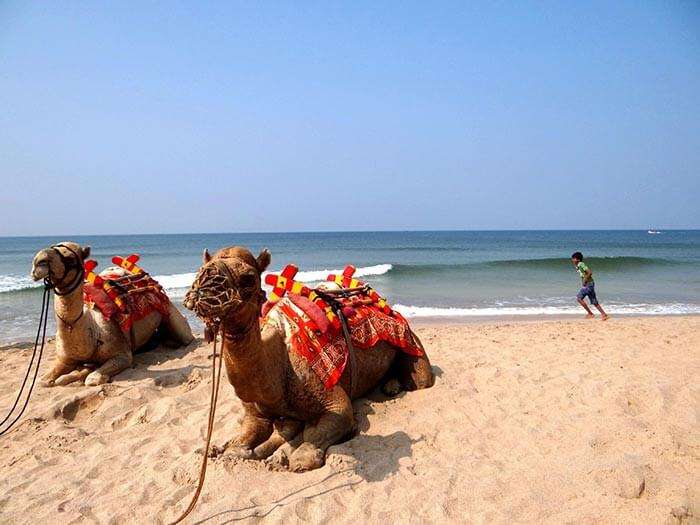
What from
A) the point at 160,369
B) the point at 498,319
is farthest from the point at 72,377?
the point at 498,319

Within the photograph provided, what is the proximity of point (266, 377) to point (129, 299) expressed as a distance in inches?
168

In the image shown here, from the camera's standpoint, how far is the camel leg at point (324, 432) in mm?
3654

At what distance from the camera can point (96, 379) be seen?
5.86 meters

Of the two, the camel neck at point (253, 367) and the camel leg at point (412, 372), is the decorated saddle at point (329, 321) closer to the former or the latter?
the camel leg at point (412, 372)

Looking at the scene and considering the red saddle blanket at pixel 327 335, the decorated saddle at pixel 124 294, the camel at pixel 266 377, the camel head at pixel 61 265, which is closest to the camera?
the camel at pixel 266 377

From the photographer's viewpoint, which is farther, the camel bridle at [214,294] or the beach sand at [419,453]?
the beach sand at [419,453]

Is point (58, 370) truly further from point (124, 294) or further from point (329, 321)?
point (329, 321)

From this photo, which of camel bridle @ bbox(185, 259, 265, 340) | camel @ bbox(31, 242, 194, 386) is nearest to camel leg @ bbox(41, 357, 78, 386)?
camel @ bbox(31, 242, 194, 386)

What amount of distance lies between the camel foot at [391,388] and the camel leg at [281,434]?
1319 millimetres

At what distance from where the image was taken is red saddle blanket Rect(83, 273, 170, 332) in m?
6.59

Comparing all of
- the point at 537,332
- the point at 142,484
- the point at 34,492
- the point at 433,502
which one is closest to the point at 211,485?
the point at 142,484

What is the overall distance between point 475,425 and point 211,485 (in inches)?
90.0

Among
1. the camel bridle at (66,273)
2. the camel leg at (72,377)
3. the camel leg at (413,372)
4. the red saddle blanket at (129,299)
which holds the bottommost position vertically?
the camel leg at (72,377)

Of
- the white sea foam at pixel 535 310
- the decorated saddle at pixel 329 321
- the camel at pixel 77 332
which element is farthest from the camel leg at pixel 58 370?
the white sea foam at pixel 535 310
